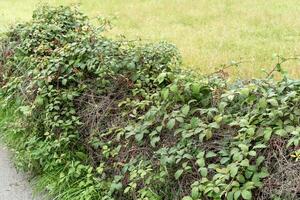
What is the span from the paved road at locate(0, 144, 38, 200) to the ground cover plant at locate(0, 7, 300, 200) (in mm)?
115

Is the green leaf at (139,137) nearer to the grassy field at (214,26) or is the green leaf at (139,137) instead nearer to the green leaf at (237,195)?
the green leaf at (237,195)

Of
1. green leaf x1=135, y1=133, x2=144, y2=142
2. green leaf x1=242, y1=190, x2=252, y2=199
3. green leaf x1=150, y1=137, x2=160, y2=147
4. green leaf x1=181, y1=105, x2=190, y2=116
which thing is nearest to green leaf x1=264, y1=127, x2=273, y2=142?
green leaf x1=242, y1=190, x2=252, y2=199

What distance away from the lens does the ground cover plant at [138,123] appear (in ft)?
9.12

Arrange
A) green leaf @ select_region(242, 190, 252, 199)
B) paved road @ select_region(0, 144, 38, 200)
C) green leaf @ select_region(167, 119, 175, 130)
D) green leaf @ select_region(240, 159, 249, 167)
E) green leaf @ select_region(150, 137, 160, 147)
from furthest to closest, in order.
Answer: paved road @ select_region(0, 144, 38, 200), green leaf @ select_region(150, 137, 160, 147), green leaf @ select_region(167, 119, 175, 130), green leaf @ select_region(240, 159, 249, 167), green leaf @ select_region(242, 190, 252, 199)

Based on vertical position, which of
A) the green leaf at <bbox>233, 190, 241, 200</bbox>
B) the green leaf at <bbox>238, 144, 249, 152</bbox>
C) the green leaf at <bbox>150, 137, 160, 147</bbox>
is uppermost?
the green leaf at <bbox>238, 144, 249, 152</bbox>

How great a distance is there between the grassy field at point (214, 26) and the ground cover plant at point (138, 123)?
3.35 feet

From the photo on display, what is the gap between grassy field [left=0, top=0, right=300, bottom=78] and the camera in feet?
Answer: 21.0

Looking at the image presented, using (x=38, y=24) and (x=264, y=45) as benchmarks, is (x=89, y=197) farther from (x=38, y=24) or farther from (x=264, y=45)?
(x=264, y=45)

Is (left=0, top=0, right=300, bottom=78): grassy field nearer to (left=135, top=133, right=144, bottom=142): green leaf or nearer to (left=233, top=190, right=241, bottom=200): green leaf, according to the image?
(left=135, top=133, right=144, bottom=142): green leaf

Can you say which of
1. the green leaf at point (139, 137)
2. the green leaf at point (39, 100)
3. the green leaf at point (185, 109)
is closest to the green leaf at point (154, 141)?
the green leaf at point (139, 137)

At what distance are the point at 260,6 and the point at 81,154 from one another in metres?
6.04

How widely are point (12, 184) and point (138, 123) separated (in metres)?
1.35

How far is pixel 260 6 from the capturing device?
908 centimetres

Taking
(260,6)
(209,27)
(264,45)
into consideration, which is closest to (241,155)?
(264,45)
